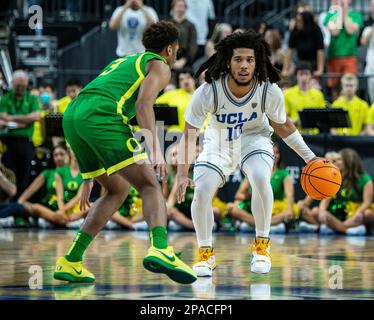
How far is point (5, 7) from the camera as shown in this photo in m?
19.4

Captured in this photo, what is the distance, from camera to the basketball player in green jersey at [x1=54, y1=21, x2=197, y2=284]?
7.77 m

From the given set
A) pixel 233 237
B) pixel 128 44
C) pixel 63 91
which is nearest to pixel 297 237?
pixel 233 237

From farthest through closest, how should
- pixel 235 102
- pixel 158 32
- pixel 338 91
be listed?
pixel 338 91 → pixel 235 102 → pixel 158 32

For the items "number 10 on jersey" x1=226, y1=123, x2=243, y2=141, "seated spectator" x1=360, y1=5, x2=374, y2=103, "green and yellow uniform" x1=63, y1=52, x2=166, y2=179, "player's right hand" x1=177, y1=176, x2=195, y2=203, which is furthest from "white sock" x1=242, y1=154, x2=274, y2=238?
"seated spectator" x1=360, y1=5, x2=374, y2=103

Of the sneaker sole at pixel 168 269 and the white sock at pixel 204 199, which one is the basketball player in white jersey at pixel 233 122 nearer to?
the white sock at pixel 204 199

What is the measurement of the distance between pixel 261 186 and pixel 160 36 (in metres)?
1.73

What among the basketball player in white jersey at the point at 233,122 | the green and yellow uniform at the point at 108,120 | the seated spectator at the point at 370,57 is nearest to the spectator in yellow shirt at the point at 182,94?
the seated spectator at the point at 370,57

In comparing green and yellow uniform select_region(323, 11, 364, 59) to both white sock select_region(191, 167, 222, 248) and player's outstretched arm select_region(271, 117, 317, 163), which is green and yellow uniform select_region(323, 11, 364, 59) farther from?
white sock select_region(191, 167, 222, 248)

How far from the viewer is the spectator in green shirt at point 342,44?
57.6 feet

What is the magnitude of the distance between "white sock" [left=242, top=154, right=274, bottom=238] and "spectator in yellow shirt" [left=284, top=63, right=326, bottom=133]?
6.81 m

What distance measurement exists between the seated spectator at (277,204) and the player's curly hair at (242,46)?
19.0 ft
